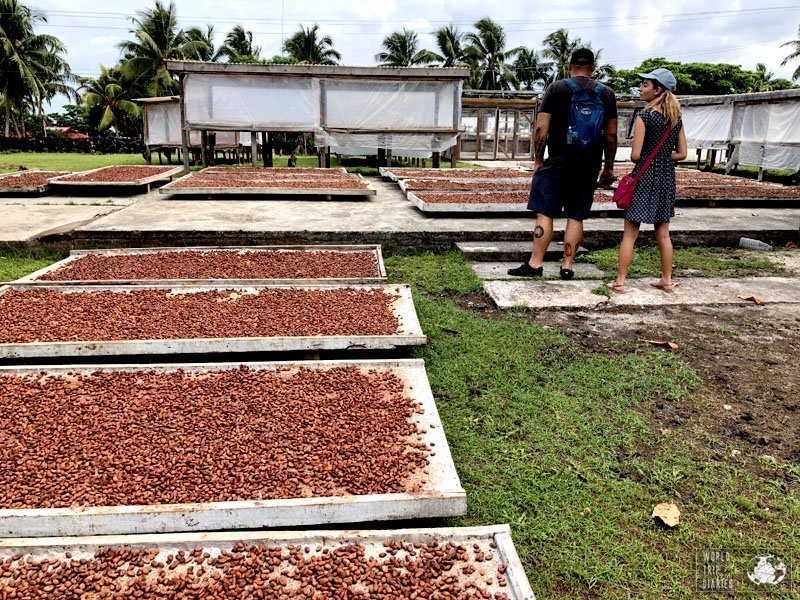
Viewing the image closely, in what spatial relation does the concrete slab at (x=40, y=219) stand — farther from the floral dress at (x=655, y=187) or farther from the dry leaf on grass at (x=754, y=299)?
the dry leaf on grass at (x=754, y=299)

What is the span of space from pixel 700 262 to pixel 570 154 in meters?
1.99

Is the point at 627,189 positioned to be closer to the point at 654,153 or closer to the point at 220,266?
the point at 654,153

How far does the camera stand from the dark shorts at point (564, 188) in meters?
4.57

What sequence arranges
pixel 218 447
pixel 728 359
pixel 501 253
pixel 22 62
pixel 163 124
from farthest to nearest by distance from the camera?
pixel 22 62
pixel 163 124
pixel 501 253
pixel 728 359
pixel 218 447

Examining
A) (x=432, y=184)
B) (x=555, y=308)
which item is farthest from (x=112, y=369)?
(x=432, y=184)

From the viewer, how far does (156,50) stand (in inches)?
1054

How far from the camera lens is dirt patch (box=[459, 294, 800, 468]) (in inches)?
103

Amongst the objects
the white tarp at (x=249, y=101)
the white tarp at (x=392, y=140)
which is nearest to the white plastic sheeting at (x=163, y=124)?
Answer: the white tarp at (x=249, y=101)

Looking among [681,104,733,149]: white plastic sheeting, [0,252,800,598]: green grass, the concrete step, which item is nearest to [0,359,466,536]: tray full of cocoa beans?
[0,252,800,598]: green grass

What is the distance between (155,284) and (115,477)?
239 centimetres

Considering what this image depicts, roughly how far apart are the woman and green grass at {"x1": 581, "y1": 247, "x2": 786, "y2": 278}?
70 centimetres

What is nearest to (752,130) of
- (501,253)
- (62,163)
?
(501,253)

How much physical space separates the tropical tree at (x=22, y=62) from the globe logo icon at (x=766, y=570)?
126 feet

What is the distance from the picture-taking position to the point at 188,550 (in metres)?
1.75
